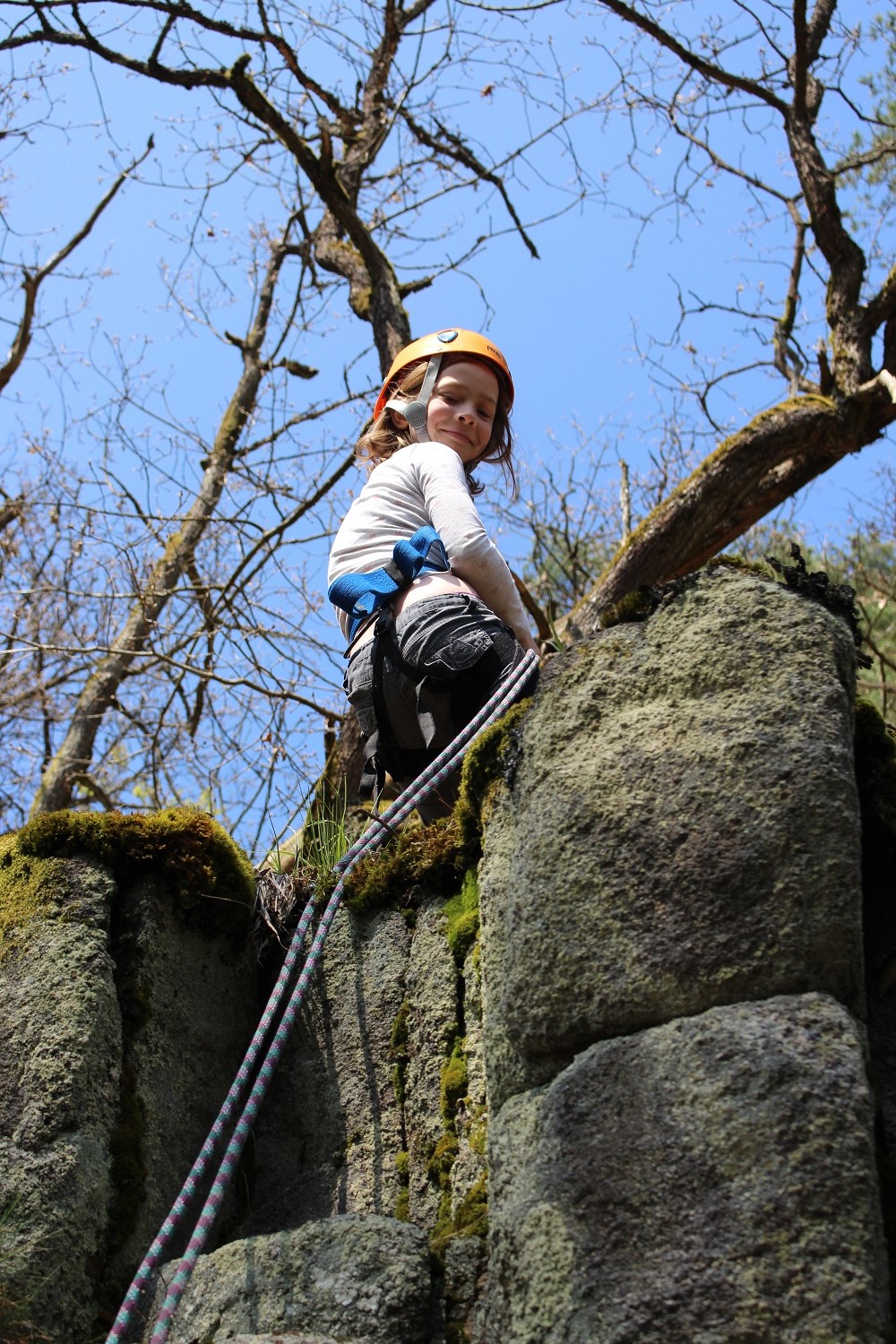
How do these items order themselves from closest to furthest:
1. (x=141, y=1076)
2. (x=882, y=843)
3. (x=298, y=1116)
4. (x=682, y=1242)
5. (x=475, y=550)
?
1. (x=682, y=1242)
2. (x=882, y=843)
3. (x=141, y=1076)
4. (x=298, y=1116)
5. (x=475, y=550)

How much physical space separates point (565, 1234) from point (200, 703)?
7.13 meters

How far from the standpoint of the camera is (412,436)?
14.0 feet

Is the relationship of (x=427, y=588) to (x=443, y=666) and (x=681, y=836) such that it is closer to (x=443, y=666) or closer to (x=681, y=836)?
(x=443, y=666)

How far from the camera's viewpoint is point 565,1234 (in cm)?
194

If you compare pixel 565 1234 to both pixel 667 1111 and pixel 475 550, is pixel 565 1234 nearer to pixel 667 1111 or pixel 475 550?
pixel 667 1111

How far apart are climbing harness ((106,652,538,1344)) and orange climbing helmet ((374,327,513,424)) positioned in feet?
4.38

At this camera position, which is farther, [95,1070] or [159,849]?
[159,849]

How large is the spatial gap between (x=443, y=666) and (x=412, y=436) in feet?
3.70

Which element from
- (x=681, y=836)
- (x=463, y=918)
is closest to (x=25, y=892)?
(x=463, y=918)

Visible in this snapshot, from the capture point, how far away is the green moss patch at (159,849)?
317 cm

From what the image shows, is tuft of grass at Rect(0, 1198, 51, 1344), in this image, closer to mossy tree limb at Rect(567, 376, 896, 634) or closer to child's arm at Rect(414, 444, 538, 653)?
child's arm at Rect(414, 444, 538, 653)

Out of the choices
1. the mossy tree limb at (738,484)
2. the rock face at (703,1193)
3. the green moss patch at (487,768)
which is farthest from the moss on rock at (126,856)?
the mossy tree limb at (738,484)

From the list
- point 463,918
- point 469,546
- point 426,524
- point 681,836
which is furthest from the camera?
point 426,524

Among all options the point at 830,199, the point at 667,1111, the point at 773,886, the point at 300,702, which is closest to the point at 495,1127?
the point at 667,1111
